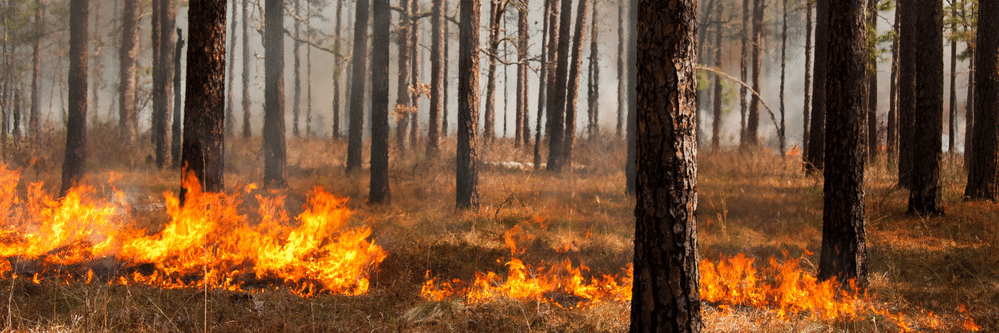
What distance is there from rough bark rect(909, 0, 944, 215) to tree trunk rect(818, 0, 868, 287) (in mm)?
4301

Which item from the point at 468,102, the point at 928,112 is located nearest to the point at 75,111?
the point at 468,102

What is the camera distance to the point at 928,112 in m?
8.72

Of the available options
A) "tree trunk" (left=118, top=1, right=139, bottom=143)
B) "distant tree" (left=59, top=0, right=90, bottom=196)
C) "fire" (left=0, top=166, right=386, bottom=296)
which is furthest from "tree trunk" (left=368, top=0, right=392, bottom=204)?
"tree trunk" (left=118, top=1, right=139, bottom=143)

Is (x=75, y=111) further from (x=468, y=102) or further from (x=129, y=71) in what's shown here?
(x=129, y=71)

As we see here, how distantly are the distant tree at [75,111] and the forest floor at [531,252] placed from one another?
70 centimetres

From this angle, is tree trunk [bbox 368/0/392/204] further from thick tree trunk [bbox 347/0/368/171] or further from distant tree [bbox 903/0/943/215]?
distant tree [bbox 903/0/943/215]

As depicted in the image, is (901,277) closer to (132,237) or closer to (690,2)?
(690,2)

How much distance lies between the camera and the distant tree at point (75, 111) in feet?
35.1

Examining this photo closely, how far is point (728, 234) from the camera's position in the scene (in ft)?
27.2

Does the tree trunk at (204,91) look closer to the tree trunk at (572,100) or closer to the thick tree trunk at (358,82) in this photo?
the thick tree trunk at (358,82)

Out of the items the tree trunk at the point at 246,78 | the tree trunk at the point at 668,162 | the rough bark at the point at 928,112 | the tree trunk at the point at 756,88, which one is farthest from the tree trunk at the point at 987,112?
the tree trunk at the point at 246,78

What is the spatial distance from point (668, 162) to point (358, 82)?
11.4 m

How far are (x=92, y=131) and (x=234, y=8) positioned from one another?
13651 millimetres

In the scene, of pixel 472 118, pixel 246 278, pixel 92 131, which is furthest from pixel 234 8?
pixel 246 278
